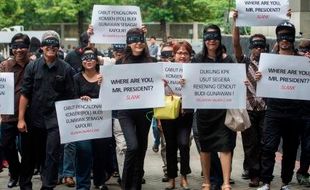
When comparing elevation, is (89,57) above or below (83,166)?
above

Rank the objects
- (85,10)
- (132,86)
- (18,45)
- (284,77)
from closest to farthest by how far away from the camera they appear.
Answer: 1. (132,86)
2. (284,77)
3. (18,45)
4. (85,10)

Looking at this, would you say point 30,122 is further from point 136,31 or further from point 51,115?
point 136,31

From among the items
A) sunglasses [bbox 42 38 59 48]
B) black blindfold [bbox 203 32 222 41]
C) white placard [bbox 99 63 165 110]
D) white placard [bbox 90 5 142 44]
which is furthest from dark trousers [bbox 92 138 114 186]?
black blindfold [bbox 203 32 222 41]

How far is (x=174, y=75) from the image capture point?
888 cm

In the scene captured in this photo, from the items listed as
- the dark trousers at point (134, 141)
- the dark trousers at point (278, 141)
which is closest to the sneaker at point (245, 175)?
the dark trousers at point (278, 141)

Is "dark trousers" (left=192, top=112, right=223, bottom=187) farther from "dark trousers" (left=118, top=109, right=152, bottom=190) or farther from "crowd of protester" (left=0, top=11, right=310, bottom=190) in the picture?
"dark trousers" (left=118, top=109, right=152, bottom=190)

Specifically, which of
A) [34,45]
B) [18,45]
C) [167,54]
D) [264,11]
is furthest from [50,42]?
[34,45]

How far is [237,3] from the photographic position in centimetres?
895

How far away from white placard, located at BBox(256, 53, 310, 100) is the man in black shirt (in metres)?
2.43

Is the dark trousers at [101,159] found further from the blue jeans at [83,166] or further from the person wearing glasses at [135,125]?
the person wearing glasses at [135,125]

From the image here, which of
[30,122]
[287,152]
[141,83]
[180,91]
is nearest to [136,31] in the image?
[141,83]

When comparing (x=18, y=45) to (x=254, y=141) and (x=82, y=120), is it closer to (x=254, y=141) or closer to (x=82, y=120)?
(x=82, y=120)

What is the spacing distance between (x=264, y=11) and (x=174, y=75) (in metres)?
1.56

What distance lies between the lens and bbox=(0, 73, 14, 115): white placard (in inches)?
337
